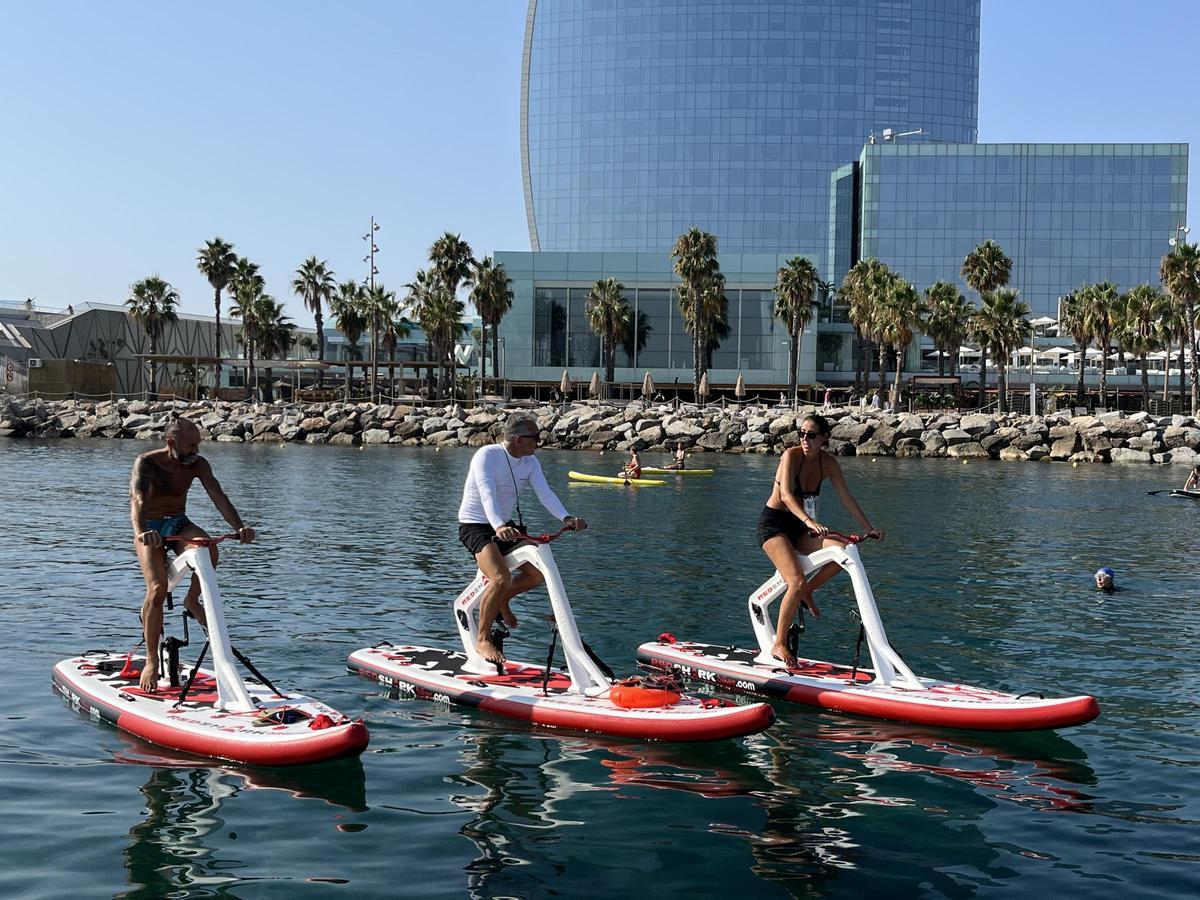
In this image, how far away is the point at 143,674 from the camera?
33.6 feet

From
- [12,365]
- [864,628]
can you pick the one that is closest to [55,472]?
[864,628]

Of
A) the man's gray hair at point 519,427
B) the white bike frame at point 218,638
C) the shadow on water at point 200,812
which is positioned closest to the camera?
the shadow on water at point 200,812

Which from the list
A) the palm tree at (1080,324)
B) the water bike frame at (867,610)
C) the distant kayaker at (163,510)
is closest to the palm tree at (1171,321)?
the palm tree at (1080,324)

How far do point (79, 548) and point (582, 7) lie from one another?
6148 inches

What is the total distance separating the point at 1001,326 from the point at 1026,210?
66.4 m

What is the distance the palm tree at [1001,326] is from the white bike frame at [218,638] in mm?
68695

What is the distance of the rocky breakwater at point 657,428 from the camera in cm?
6088

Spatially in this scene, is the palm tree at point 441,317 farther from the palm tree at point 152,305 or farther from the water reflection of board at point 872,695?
the water reflection of board at point 872,695

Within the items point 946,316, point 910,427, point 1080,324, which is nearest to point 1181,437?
point 910,427

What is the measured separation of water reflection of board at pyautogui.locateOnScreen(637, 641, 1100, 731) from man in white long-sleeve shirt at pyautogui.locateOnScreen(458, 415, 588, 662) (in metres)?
2.19

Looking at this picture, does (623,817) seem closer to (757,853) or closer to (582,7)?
(757,853)

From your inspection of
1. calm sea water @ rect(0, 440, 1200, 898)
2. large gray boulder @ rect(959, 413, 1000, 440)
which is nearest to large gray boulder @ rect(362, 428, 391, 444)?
large gray boulder @ rect(959, 413, 1000, 440)

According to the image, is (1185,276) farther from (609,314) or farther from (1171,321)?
(609,314)

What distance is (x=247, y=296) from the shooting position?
3423 inches
